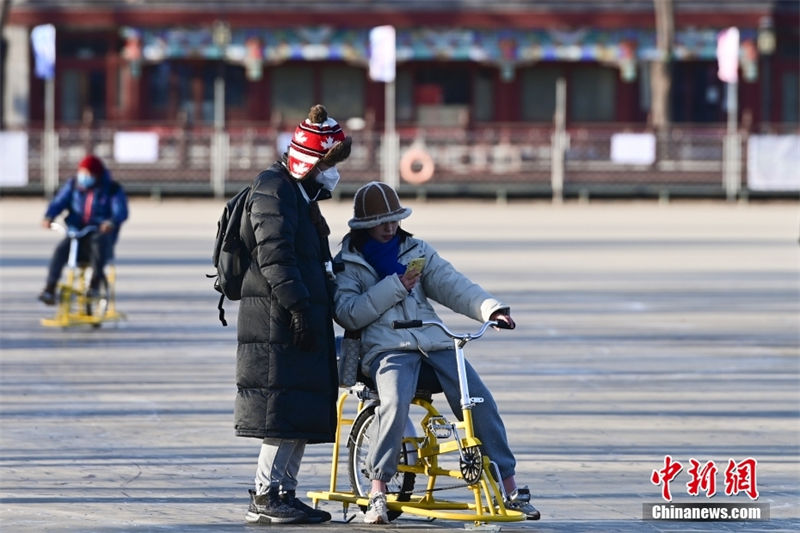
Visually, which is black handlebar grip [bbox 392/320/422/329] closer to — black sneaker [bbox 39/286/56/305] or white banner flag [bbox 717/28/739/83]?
black sneaker [bbox 39/286/56/305]

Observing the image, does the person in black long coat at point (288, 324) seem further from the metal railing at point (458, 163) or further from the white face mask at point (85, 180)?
the metal railing at point (458, 163)

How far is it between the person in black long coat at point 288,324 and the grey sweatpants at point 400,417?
227 mm

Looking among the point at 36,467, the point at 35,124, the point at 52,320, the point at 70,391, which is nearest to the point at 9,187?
the point at 35,124

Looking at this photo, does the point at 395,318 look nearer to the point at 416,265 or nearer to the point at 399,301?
the point at 399,301

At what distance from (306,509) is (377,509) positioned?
342 mm

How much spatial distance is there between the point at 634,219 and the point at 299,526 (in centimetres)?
2534

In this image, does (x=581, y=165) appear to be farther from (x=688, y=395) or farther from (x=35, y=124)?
(x=688, y=395)

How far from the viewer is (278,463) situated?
812 centimetres

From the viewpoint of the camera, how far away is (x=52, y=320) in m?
16.6

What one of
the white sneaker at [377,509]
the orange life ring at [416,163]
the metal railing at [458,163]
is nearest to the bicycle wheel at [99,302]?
the white sneaker at [377,509]

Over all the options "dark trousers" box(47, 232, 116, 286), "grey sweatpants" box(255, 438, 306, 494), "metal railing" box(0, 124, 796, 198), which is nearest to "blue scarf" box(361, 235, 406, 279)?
"grey sweatpants" box(255, 438, 306, 494)

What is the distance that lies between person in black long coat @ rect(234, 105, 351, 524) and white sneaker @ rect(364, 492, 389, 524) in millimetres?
248

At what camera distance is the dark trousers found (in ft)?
54.3

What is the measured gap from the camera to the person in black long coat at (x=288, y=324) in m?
7.91
